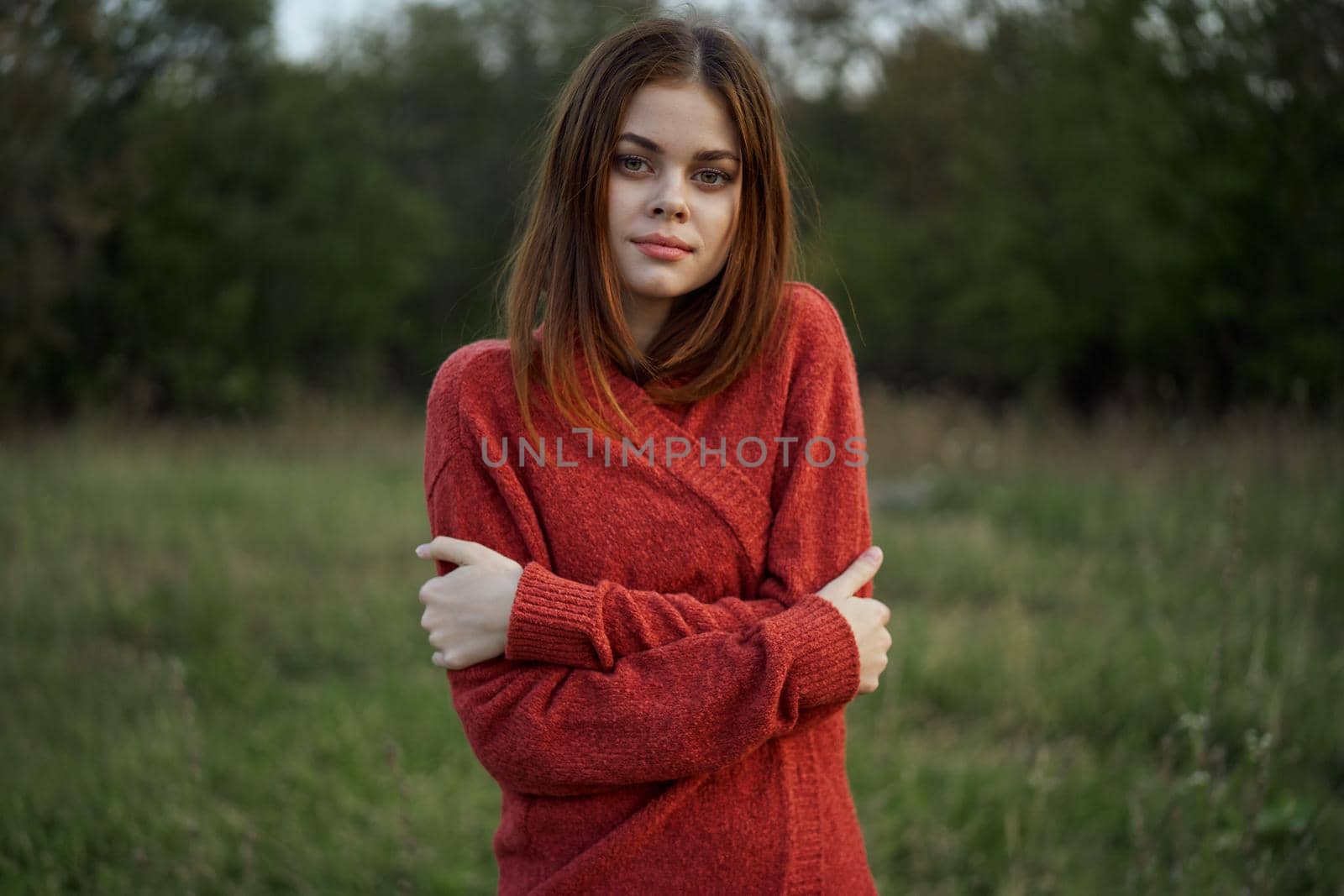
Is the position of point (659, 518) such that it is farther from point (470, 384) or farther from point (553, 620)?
point (470, 384)

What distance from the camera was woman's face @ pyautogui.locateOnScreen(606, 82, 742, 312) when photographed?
1.59m

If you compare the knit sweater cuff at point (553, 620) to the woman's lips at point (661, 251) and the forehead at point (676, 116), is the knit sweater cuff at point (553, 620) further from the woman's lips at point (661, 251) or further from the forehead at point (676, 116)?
the forehead at point (676, 116)

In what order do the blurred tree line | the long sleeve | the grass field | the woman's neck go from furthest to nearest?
the blurred tree line, the grass field, the woman's neck, the long sleeve

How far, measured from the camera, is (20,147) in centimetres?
915

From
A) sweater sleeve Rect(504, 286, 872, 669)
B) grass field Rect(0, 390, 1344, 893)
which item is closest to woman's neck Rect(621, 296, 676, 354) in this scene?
sweater sleeve Rect(504, 286, 872, 669)

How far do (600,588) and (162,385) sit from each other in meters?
11.8

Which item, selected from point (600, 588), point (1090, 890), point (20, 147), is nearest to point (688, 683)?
point (600, 588)

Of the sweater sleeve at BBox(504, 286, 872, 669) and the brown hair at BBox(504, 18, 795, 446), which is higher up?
the brown hair at BBox(504, 18, 795, 446)

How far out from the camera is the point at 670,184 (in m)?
1.58

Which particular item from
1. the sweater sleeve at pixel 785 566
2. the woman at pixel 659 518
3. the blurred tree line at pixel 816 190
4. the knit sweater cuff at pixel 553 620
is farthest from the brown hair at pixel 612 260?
the blurred tree line at pixel 816 190

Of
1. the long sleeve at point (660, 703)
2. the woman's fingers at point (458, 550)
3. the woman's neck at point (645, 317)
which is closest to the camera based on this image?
the long sleeve at point (660, 703)

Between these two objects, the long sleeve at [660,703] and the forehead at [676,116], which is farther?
the forehead at [676,116]

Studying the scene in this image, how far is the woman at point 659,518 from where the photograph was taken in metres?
1.51

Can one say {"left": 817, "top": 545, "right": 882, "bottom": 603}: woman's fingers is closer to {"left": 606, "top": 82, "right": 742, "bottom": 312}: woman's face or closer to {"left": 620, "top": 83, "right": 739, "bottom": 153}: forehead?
{"left": 606, "top": 82, "right": 742, "bottom": 312}: woman's face
